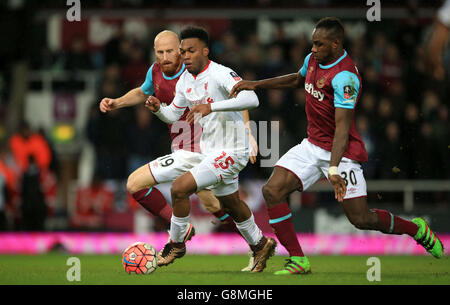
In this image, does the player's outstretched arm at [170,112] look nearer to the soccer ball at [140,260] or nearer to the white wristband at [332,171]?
the soccer ball at [140,260]

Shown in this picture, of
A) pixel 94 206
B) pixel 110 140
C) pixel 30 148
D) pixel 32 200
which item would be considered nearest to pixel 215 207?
pixel 110 140

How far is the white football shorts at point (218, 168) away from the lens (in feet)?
25.9

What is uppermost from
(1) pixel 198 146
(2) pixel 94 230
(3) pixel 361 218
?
(1) pixel 198 146

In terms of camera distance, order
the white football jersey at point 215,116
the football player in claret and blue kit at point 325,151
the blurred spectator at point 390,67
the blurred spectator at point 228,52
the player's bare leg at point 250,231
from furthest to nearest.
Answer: the blurred spectator at point 390,67
the blurred spectator at point 228,52
the player's bare leg at point 250,231
the white football jersey at point 215,116
the football player in claret and blue kit at point 325,151

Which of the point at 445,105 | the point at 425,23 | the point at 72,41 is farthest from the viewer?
the point at 425,23

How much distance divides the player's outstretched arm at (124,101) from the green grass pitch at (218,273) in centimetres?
166

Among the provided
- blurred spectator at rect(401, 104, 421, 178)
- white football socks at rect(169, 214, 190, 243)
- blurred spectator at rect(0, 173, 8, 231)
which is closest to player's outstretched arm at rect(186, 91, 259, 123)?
white football socks at rect(169, 214, 190, 243)

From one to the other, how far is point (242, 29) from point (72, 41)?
11.0 feet

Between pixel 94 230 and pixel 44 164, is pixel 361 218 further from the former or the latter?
pixel 44 164

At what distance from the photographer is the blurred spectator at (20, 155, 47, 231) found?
1334 centimetres

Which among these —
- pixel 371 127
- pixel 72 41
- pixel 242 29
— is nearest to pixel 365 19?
pixel 242 29

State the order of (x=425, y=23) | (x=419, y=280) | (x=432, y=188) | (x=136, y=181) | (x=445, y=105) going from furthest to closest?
(x=425, y=23) < (x=445, y=105) < (x=432, y=188) < (x=136, y=181) < (x=419, y=280)

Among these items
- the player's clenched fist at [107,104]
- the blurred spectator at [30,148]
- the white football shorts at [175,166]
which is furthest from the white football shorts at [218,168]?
the blurred spectator at [30,148]

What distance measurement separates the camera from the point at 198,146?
864 cm
